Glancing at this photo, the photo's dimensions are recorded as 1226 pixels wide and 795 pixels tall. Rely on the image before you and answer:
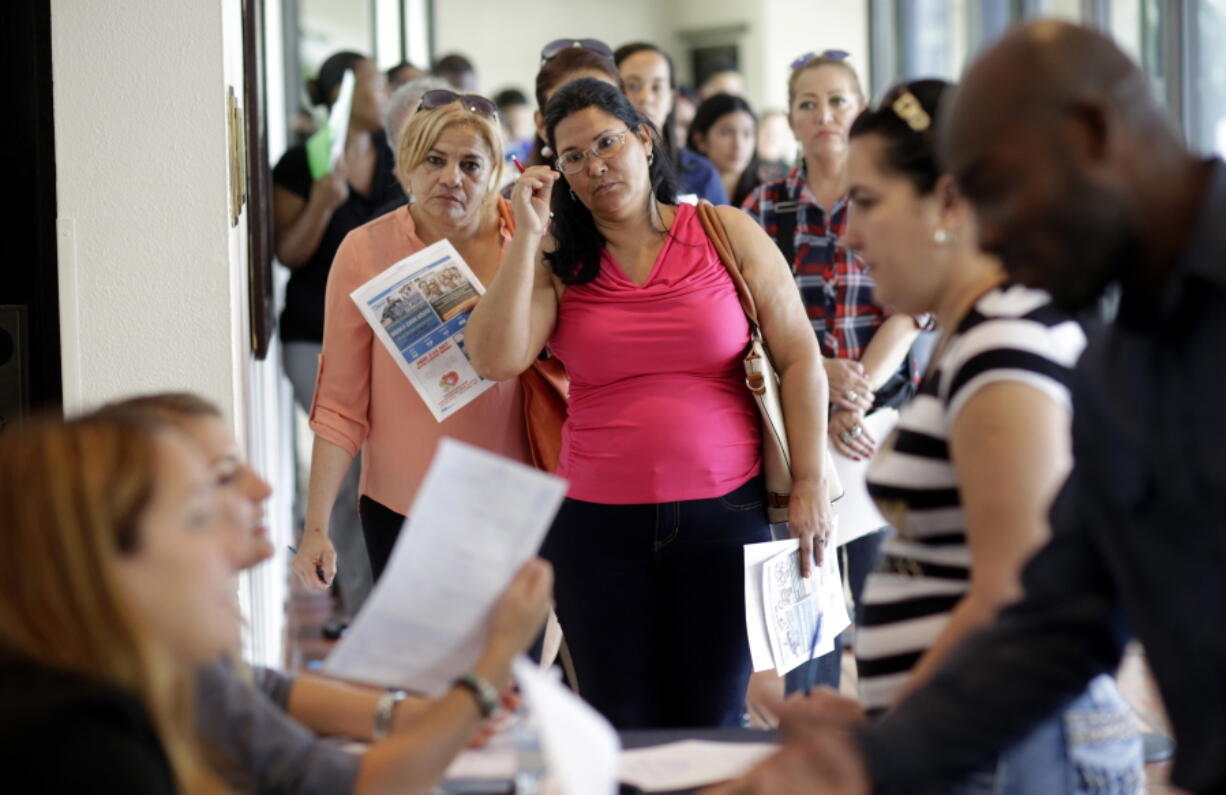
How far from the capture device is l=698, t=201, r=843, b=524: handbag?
2605 mm

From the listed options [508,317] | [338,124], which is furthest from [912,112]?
[338,124]

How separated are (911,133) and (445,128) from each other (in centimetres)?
152

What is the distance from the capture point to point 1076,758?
4.91ft

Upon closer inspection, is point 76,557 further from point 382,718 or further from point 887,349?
point 887,349

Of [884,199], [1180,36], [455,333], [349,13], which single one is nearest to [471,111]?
[455,333]

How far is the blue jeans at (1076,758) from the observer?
1460 millimetres

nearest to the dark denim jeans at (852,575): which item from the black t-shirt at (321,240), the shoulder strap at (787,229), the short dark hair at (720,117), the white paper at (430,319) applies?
the shoulder strap at (787,229)

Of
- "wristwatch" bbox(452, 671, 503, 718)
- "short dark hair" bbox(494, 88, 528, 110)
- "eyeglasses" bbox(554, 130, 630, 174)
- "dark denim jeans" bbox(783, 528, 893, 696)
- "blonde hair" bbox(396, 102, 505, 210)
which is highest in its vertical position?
"short dark hair" bbox(494, 88, 528, 110)

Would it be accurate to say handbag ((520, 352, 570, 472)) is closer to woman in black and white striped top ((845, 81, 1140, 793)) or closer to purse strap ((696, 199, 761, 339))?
purse strap ((696, 199, 761, 339))

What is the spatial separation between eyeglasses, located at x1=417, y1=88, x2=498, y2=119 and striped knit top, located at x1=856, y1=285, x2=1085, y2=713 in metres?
1.66

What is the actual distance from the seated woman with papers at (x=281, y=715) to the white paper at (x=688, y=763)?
0.23 m

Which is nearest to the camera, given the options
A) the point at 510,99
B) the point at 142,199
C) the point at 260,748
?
the point at 260,748

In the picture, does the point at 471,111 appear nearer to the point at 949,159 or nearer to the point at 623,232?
the point at 623,232

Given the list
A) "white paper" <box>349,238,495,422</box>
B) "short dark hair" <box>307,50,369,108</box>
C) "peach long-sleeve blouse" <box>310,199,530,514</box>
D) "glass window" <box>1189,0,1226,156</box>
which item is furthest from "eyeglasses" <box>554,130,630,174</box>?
"glass window" <box>1189,0,1226,156</box>
